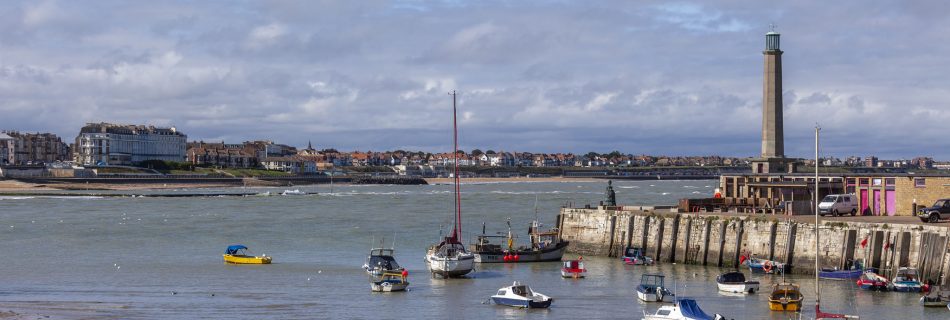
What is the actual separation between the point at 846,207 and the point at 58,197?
12502 cm

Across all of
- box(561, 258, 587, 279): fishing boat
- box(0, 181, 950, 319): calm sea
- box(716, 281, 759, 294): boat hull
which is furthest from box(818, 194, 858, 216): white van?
box(561, 258, 587, 279): fishing boat

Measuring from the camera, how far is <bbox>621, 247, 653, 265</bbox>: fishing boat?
56.0m

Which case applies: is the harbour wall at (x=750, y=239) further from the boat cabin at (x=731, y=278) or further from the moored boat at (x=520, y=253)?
the boat cabin at (x=731, y=278)

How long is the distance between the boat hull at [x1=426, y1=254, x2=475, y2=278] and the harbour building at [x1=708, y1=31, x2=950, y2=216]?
49.7 ft

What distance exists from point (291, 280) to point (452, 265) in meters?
7.04

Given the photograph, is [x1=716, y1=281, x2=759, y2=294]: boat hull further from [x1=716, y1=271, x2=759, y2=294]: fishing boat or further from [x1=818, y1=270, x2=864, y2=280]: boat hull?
[x1=818, y1=270, x2=864, y2=280]: boat hull

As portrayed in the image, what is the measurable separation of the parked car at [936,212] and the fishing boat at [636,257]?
42.4ft

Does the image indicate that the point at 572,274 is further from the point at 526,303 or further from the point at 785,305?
the point at 785,305

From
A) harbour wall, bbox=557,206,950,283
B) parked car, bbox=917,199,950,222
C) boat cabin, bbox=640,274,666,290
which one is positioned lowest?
boat cabin, bbox=640,274,666,290

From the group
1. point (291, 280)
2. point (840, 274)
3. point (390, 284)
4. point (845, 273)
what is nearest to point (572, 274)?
point (390, 284)

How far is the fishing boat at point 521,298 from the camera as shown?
4219 cm

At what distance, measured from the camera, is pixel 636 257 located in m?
56.5

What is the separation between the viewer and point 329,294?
154 feet

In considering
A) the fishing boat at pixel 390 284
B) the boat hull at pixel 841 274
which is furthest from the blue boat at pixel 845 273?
the fishing boat at pixel 390 284
